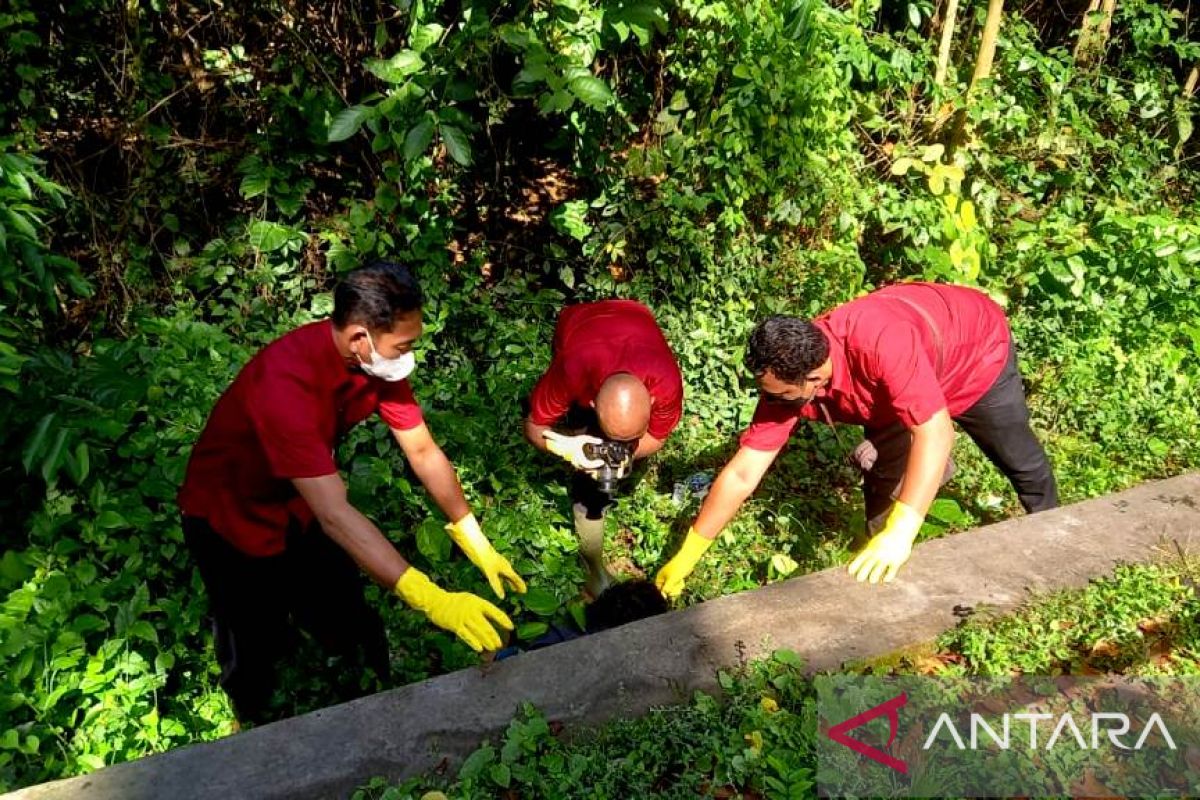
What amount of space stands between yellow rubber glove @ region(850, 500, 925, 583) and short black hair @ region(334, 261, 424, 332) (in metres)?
1.67

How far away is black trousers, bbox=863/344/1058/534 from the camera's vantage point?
3.44m

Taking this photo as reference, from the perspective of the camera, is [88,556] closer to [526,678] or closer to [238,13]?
[526,678]

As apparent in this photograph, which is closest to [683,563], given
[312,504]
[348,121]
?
[312,504]

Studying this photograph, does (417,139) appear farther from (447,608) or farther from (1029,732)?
(1029,732)

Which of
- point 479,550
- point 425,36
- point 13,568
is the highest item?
point 425,36

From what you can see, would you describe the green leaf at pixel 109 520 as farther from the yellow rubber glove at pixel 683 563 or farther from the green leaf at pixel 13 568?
the yellow rubber glove at pixel 683 563

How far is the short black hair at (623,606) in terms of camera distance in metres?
2.84

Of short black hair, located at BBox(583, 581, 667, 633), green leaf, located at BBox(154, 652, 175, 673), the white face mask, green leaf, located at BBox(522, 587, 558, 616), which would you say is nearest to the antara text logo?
short black hair, located at BBox(583, 581, 667, 633)

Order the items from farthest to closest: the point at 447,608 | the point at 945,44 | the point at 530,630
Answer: the point at 945,44
the point at 530,630
the point at 447,608

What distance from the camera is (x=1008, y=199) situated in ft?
19.3

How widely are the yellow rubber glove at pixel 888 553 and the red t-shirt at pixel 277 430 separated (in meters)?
1.57

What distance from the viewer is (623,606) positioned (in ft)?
9.55

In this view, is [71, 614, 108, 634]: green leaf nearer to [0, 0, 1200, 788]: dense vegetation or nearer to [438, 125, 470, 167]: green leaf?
[0, 0, 1200, 788]: dense vegetation

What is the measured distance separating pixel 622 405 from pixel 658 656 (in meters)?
1.00
